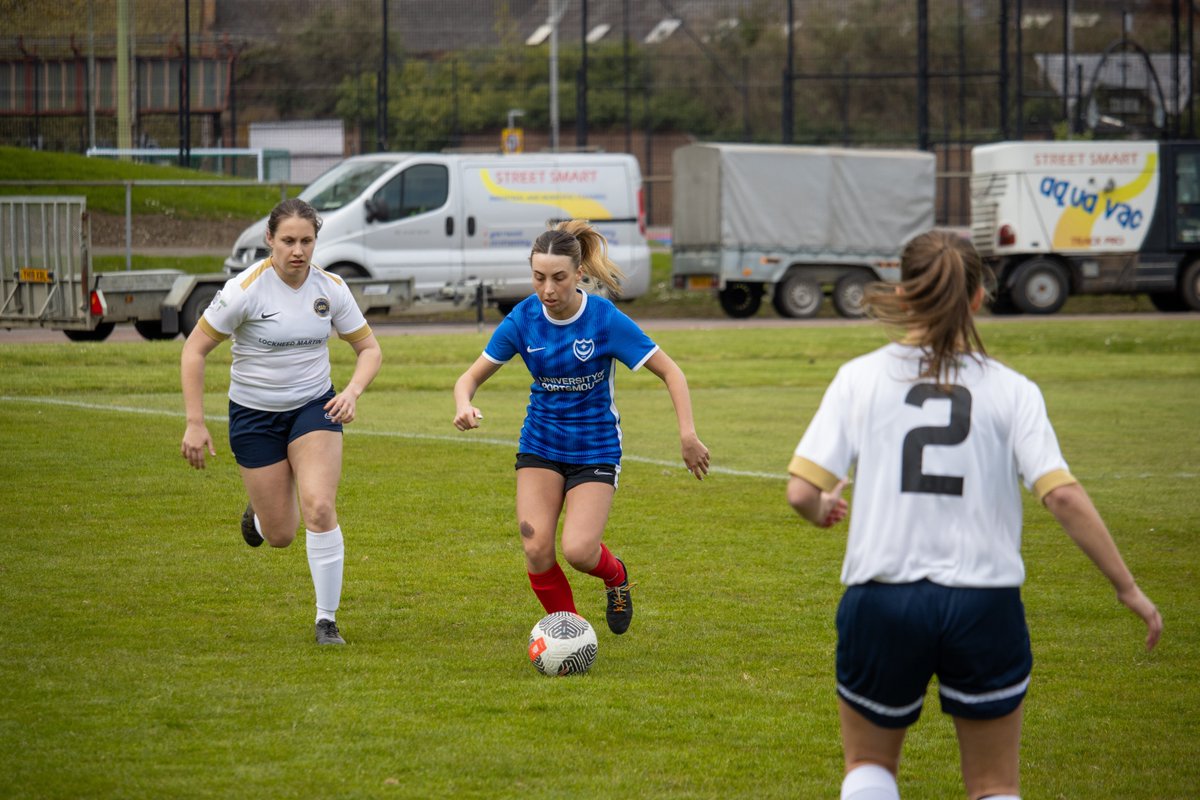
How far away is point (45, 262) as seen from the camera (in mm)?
20188

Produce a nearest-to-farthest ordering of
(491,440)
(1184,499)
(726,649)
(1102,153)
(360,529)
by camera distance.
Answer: (726,649), (360,529), (1184,499), (491,440), (1102,153)

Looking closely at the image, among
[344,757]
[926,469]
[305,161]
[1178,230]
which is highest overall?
[305,161]

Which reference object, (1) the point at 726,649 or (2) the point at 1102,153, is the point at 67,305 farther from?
(2) the point at 1102,153

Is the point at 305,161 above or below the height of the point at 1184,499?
above

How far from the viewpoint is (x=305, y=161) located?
48.2 metres

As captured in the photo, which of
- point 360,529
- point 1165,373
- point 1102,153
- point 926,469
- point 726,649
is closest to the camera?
point 926,469

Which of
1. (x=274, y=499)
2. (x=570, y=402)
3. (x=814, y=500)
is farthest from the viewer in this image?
(x=274, y=499)

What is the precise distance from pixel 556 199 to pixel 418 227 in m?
2.41

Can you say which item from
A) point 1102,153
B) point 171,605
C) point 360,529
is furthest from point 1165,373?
point 171,605

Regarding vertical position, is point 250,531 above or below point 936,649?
below

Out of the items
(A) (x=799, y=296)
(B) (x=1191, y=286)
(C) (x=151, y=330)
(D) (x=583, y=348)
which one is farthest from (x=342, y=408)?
(B) (x=1191, y=286)

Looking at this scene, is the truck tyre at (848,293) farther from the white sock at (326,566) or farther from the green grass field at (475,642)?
the white sock at (326,566)

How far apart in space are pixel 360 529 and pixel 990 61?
47735 millimetres

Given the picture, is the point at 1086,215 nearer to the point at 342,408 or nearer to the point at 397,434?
the point at 397,434
